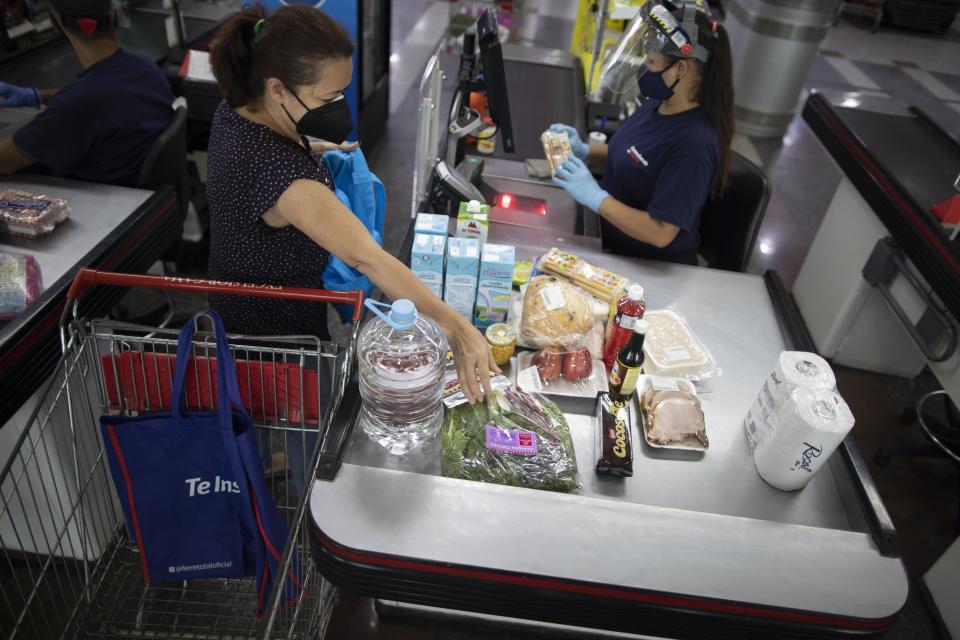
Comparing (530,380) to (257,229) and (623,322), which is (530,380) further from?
(257,229)

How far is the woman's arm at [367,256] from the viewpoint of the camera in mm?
1646

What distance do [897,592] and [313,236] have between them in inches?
62.4

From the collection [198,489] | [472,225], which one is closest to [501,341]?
[472,225]

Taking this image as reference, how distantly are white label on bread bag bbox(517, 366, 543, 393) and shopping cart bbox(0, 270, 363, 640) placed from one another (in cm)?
49

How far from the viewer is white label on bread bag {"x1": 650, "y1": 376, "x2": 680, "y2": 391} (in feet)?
6.09

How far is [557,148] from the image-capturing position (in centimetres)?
284

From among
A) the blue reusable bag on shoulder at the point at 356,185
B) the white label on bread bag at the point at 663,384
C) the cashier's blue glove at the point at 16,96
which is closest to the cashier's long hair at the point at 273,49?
the blue reusable bag on shoulder at the point at 356,185

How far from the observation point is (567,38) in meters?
8.91

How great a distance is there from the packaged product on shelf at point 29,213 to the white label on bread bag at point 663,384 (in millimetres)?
2098

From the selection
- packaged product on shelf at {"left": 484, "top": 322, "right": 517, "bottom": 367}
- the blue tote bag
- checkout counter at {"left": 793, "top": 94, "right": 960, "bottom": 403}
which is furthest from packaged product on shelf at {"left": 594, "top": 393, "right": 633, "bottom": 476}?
checkout counter at {"left": 793, "top": 94, "right": 960, "bottom": 403}

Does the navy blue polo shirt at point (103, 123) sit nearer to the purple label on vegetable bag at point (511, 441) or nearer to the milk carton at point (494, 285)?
the milk carton at point (494, 285)

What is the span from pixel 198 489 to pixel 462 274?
3.00 ft

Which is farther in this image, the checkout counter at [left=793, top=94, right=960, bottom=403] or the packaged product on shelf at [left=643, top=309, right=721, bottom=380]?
the checkout counter at [left=793, top=94, right=960, bottom=403]

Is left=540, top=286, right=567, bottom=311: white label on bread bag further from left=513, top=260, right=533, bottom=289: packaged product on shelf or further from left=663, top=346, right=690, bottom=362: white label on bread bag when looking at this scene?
left=663, top=346, right=690, bottom=362: white label on bread bag
